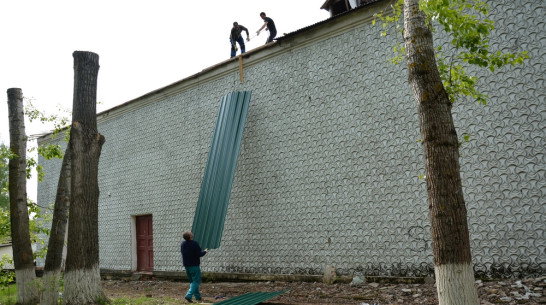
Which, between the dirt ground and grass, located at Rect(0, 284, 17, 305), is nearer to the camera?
the dirt ground

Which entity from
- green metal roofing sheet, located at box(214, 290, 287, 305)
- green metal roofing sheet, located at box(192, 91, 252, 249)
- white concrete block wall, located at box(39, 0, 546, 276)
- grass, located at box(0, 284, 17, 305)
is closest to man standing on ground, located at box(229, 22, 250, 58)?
white concrete block wall, located at box(39, 0, 546, 276)

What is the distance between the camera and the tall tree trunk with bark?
7223 millimetres

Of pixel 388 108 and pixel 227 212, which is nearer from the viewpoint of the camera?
pixel 388 108

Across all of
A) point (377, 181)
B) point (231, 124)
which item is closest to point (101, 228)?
point (231, 124)

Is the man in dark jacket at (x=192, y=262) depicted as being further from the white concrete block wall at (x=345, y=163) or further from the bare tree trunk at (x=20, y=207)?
the bare tree trunk at (x=20, y=207)

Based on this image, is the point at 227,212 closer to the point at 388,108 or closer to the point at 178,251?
the point at 178,251

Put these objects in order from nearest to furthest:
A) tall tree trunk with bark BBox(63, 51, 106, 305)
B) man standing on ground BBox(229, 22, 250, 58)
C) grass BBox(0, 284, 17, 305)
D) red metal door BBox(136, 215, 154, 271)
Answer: tall tree trunk with bark BBox(63, 51, 106, 305) → grass BBox(0, 284, 17, 305) → man standing on ground BBox(229, 22, 250, 58) → red metal door BBox(136, 215, 154, 271)

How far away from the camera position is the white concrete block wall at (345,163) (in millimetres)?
7484

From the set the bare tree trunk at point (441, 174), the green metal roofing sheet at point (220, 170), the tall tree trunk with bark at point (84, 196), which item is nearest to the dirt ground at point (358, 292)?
the green metal roofing sheet at point (220, 170)

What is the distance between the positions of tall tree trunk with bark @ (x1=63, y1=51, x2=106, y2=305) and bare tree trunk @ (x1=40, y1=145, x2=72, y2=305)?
0.62 meters

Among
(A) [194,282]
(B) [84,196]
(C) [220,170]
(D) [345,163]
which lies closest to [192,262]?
(A) [194,282]

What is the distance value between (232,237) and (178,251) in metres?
2.16

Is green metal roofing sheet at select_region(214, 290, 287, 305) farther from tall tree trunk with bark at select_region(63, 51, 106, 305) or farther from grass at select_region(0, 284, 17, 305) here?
grass at select_region(0, 284, 17, 305)

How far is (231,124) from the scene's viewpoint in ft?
37.4
